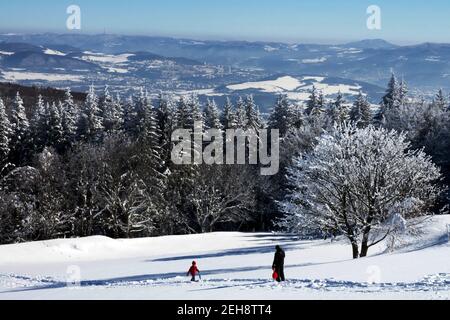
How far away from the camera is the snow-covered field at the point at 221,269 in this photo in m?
17.7

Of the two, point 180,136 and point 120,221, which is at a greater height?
point 180,136

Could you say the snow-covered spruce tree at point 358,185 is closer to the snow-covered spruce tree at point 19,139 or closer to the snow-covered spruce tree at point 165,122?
the snow-covered spruce tree at point 165,122

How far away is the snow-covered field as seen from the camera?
58.2 feet

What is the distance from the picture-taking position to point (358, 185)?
26547mm

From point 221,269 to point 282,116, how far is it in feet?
145

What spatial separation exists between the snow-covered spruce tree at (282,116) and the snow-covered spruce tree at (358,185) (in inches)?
1609

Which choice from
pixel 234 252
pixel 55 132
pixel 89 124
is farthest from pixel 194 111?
pixel 234 252

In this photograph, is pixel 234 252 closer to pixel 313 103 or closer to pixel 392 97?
pixel 313 103

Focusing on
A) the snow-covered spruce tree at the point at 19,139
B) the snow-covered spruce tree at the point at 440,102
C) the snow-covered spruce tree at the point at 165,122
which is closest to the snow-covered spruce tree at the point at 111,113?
the snow-covered spruce tree at the point at 165,122

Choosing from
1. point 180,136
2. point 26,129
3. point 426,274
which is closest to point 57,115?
point 26,129

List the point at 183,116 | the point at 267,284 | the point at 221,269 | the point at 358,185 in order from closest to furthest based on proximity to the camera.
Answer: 1. the point at 267,284
2. the point at 358,185
3. the point at 221,269
4. the point at 183,116

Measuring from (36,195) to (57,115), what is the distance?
17.6 metres

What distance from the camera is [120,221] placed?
47969 mm
